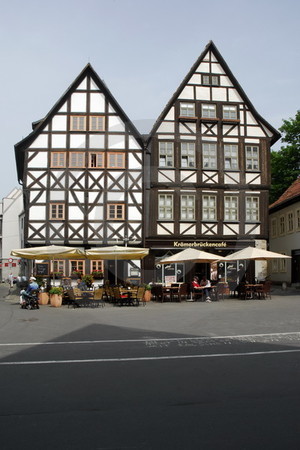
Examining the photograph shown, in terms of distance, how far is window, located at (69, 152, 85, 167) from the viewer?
103 feet

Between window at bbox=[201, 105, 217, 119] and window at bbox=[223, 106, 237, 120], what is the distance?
68cm

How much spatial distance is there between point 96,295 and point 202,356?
14132 mm

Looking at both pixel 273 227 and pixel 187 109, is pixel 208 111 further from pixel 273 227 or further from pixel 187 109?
pixel 273 227

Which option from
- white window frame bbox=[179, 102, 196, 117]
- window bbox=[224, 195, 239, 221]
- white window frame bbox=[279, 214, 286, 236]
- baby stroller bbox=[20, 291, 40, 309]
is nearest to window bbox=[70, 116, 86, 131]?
white window frame bbox=[179, 102, 196, 117]

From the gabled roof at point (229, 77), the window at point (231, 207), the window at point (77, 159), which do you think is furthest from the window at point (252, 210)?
the window at point (77, 159)

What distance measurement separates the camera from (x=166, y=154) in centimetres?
3191

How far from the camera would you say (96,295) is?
22219mm

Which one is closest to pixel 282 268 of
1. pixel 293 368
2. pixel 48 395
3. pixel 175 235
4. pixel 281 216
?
pixel 281 216

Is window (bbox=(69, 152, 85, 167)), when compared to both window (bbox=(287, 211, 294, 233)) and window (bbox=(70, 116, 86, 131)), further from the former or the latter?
window (bbox=(287, 211, 294, 233))

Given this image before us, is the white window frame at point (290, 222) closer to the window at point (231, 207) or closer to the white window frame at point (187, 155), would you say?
the window at point (231, 207)

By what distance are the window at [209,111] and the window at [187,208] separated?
5.64 meters

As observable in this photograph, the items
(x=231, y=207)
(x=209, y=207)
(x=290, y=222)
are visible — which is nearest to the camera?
(x=209, y=207)

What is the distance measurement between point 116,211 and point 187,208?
185 inches

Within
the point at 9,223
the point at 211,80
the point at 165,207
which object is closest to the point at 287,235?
the point at 165,207
